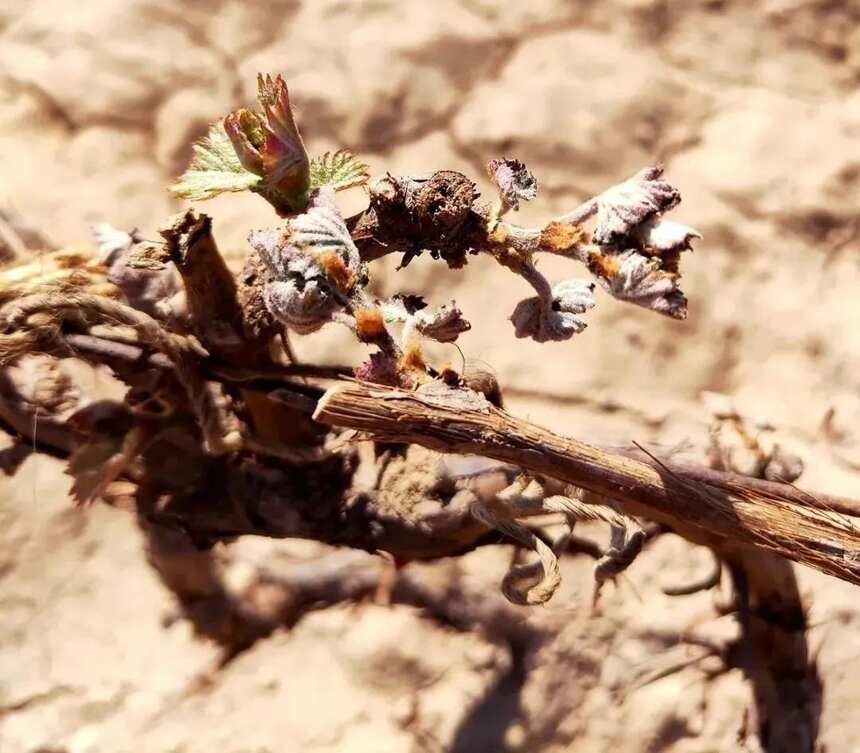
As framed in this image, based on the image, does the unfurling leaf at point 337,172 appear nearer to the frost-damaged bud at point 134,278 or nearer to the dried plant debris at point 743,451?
the frost-damaged bud at point 134,278

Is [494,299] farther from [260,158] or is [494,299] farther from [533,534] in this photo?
[260,158]

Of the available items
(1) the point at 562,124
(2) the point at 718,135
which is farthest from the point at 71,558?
(2) the point at 718,135

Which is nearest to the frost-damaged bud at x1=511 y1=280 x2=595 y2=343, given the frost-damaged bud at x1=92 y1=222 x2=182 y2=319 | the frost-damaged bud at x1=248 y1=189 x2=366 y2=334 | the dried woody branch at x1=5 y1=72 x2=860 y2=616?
the dried woody branch at x1=5 y1=72 x2=860 y2=616

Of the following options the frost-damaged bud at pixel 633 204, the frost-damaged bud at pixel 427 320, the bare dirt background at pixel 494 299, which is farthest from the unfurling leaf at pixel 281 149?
the bare dirt background at pixel 494 299

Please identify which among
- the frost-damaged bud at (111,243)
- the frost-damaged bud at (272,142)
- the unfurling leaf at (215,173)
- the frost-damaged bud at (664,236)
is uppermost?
the frost-damaged bud at (272,142)

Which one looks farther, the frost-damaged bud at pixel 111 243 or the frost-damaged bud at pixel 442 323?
the frost-damaged bud at pixel 111 243

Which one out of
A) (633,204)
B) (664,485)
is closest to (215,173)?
(633,204)
